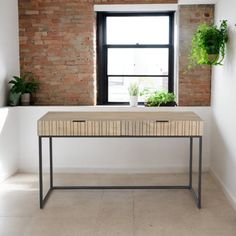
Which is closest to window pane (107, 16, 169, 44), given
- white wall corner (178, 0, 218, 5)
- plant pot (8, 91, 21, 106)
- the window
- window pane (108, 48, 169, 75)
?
the window

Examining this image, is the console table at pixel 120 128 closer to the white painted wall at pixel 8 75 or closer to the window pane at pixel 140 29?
the white painted wall at pixel 8 75

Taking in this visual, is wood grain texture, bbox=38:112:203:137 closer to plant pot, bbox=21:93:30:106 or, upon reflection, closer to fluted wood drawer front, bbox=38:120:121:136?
fluted wood drawer front, bbox=38:120:121:136

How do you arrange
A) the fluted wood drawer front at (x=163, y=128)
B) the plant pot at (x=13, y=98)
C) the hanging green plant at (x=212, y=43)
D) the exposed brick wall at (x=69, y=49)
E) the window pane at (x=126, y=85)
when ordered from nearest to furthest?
1. the fluted wood drawer front at (x=163, y=128)
2. the hanging green plant at (x=212, y=43)
3. the plant pot at (x=13, y=98)
4. the exposed brick wall at (x=69, y=49)
5. the window pane at (x=126, y=85)

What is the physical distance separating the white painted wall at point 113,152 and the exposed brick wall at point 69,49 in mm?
561

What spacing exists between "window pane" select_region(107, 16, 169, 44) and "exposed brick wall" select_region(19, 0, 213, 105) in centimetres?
31

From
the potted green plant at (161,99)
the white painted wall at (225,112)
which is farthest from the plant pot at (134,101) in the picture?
the white painted wall at (225,112)

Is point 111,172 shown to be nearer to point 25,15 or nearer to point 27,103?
point 27,103

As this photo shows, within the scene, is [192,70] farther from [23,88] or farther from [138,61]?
[23,88]

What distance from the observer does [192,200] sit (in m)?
4.23

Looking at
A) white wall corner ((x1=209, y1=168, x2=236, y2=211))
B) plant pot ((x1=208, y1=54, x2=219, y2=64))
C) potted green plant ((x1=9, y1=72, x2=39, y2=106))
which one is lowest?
white wall corner ((x1=209, y1=168, x2=236, y2=211))

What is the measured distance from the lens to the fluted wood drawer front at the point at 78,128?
12.9 ft

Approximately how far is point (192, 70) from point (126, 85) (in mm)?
1051

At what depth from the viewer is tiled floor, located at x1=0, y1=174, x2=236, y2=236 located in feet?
11.3

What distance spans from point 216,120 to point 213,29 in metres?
1.30
